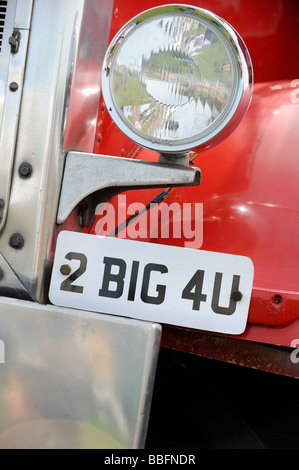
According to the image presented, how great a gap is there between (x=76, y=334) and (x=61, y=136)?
1.37ft

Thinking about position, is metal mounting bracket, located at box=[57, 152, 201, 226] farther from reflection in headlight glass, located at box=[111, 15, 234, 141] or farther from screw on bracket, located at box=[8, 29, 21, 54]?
screw on bracket, located at box=[8, 29, 21, 54]

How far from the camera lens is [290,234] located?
1.32 m

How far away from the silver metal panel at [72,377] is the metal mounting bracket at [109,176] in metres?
0.24

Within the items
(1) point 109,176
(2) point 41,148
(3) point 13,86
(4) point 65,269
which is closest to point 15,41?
(3) point 13,86

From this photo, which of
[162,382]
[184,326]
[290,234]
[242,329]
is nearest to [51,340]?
[184,326]

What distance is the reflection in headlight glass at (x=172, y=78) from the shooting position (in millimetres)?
1123

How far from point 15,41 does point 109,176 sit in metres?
0.35

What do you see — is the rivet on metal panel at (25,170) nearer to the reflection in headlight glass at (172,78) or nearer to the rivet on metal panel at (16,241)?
the rivet on metal panel at (16,241)

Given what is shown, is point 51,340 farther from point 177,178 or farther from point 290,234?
point 290,234

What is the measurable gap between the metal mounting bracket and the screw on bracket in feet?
0.82

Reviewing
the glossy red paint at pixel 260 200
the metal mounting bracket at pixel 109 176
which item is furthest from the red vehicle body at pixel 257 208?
the metal mounting bracket at pixel 109 176

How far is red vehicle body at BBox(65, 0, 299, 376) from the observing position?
1.22m

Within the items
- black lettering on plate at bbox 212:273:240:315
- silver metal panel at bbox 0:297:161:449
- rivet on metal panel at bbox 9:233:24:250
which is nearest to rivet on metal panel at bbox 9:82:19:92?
rivet on metal panel at bbox 9:233:24:250

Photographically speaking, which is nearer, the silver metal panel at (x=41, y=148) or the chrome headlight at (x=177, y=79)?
the chrome headlight at (x=177, y=79)
